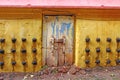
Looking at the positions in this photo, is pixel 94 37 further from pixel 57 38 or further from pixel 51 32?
pixel 51 32

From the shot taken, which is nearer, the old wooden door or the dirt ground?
the dirt ground

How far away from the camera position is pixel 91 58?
7.86 metres

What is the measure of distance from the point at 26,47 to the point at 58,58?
2.06ft

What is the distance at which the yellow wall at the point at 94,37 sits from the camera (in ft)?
25.5

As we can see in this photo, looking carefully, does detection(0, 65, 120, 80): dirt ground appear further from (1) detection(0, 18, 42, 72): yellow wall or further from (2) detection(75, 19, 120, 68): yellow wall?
(1) detection(0, 18, 42, 72): yellow wall

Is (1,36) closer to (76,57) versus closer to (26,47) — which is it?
(26,47)

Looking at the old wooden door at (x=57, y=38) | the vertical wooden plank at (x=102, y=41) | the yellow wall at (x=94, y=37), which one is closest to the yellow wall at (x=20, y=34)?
the old wooden door at (x=57, y=38)

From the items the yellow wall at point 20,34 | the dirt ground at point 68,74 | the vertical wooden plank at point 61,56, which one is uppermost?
the yellow wall at point 20,34

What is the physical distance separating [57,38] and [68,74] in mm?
725

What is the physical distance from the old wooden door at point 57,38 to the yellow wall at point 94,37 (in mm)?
152

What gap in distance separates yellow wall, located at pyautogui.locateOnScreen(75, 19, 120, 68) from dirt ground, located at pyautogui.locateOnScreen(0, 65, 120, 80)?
0.57 ft

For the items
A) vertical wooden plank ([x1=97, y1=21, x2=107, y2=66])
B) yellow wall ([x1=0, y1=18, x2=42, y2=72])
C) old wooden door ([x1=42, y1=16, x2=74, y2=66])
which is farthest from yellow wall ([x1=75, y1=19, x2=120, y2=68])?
yellow wall ([x1=0, y1=18, x2=42, y2=72])

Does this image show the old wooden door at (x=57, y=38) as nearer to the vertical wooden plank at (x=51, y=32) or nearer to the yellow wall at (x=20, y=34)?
the vertical wooden plank at (x=51, y=32)

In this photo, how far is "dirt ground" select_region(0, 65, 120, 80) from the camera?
7.42 m
